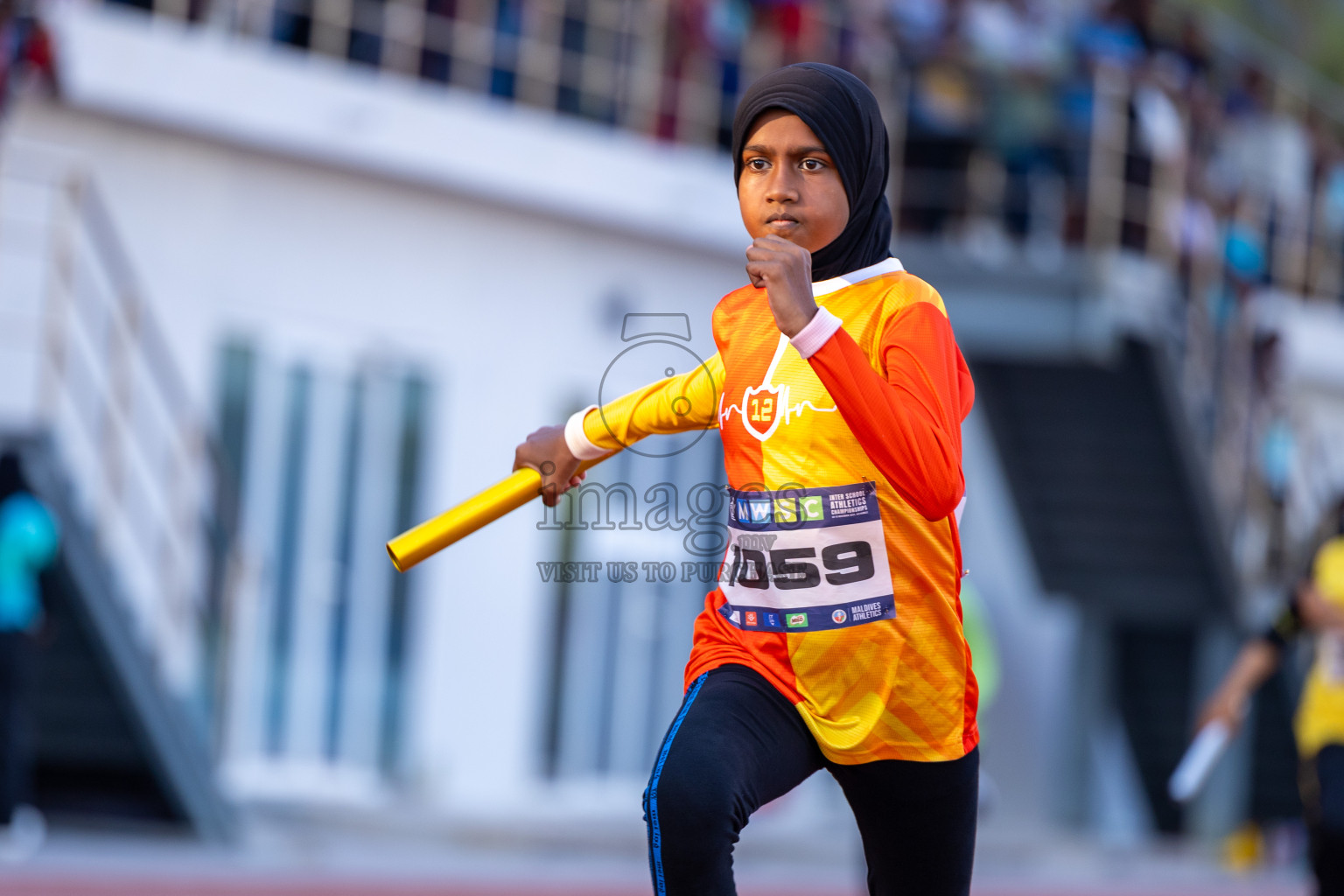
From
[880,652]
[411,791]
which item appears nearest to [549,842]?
[411,791]

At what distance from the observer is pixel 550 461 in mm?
3936

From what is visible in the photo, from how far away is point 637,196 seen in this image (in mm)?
14781

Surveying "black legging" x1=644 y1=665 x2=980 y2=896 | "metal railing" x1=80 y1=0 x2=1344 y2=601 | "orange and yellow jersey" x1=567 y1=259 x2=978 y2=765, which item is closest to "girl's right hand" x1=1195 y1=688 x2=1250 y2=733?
"black legging" x1=644 y1=665 x2=980 y2=896

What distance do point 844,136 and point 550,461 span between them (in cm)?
92

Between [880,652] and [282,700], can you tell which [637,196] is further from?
[880,652]

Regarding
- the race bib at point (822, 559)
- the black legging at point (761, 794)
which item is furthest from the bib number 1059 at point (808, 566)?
the black legging at point (761, 794)

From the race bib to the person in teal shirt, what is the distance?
6.50 m

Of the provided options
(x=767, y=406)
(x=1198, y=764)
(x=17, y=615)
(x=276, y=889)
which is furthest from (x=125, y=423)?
(x=767, y=406)

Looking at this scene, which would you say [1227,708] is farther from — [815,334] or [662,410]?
[815,334]

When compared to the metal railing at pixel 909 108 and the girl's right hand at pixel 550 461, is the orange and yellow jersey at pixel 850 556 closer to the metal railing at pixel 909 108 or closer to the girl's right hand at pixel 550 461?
the girl's right hand at pixel 550 461

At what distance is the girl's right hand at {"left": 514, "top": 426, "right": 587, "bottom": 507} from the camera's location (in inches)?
154

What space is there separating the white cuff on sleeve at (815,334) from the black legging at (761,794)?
70 centimetres

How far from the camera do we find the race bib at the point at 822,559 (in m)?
3.55

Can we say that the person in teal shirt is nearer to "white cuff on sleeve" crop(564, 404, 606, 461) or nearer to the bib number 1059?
"white cuff on sleeve" crop(564, 404, 606, 461)
